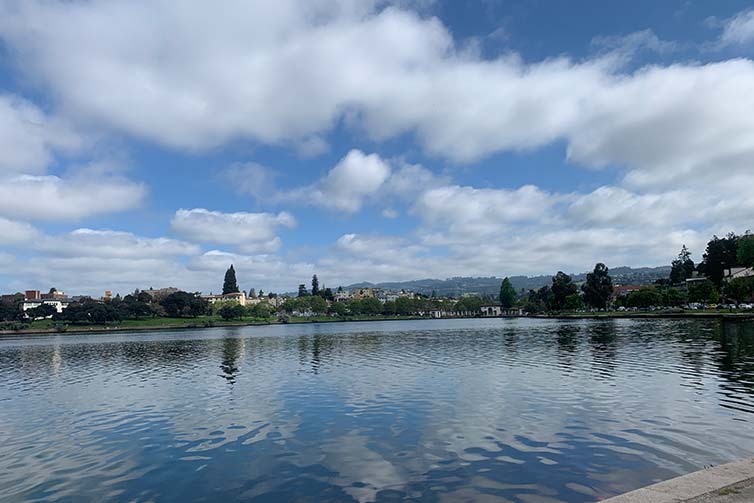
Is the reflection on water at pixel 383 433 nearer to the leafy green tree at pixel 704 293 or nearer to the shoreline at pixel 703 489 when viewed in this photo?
the shoreline at pixel 703 489

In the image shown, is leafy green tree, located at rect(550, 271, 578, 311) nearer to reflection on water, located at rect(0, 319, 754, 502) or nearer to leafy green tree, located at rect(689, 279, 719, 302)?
leafy green tree, located at rect(689, 279, 719, 302)

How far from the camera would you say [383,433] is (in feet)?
66.1

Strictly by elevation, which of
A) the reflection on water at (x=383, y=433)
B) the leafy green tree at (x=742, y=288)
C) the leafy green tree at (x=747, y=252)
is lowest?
the reflection on water at (x=383, y=433)

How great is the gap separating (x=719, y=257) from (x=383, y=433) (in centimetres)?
17813

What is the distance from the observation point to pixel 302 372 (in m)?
40.9

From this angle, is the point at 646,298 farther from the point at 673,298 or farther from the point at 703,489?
the point at 703,489

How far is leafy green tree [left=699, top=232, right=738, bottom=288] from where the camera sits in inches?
6407

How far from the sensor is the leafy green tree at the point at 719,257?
162750 millimetres

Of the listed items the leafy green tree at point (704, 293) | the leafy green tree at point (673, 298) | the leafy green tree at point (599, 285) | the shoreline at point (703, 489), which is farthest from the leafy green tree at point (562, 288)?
the shoreline at point (703, 489)

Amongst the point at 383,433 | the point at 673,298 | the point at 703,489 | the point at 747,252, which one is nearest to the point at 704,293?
the point at 673,298

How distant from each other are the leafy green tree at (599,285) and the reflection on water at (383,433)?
492 feet

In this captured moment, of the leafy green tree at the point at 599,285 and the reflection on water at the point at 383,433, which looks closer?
the reflection on water at the point at 383,433

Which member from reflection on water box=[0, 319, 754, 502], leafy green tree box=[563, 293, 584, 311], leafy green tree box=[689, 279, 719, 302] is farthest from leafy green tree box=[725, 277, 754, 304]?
reflection on water box=[0, 319, 754, 502]

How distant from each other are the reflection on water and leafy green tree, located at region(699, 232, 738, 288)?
147654 mm
